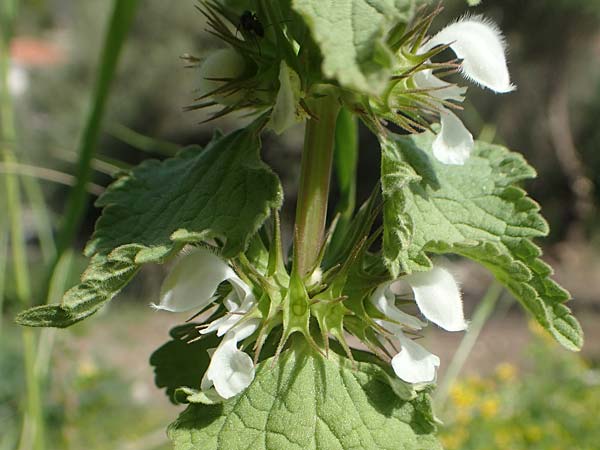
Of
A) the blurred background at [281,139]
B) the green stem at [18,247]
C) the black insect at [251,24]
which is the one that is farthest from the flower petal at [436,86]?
the blurred background at [281,139]

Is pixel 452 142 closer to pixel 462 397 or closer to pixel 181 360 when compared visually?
pixel 181 360

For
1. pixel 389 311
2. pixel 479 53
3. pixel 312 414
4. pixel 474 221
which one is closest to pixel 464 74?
pixel 479 53

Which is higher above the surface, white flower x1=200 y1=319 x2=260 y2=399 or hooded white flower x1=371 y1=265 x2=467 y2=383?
hooded white flower x1=371 y1=265 x2=467 y2=383

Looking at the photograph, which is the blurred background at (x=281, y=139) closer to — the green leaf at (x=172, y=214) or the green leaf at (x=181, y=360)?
the green leaf at (x=181, y=360)

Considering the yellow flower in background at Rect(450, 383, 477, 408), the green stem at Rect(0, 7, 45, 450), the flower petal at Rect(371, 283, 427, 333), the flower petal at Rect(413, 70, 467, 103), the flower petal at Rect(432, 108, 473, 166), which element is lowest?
the yellow flower in background at Rect(450, 383, 477, 408)

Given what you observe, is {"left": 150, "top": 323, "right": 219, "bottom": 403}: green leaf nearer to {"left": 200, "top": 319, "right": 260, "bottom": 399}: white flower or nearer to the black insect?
{"left": 200, "top": 319, "right": 260, "bottom": 399}: white flower

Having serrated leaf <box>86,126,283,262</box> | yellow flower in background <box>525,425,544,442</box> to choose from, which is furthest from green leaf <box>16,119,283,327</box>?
yellow flower in background <box>525,425,544,442</box>

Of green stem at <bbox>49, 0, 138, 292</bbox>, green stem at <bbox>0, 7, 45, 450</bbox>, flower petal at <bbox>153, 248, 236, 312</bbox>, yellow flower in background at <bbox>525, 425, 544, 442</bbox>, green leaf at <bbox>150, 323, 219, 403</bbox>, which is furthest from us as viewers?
yellow flower in background at <bbox>525, 425, 544, 442</bbox>
